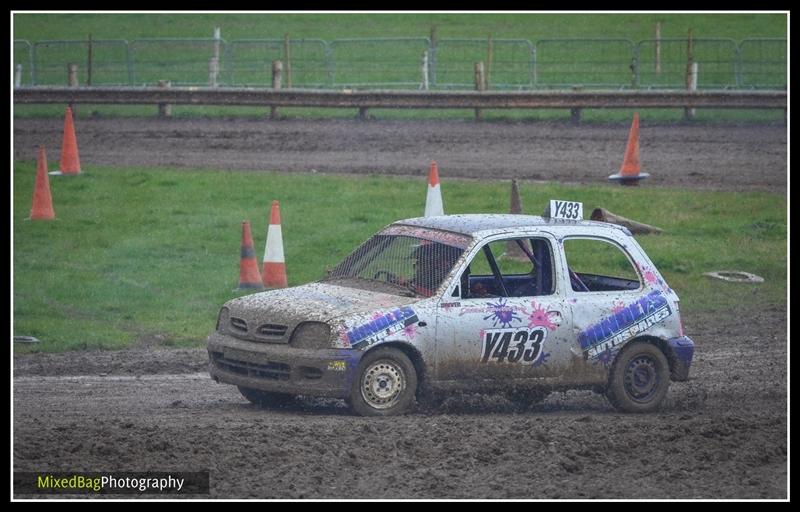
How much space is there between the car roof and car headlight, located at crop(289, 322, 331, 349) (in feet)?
4.84

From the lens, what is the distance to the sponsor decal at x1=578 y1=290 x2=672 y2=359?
33.6 feet

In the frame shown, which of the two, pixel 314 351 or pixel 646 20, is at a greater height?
pixel 646 20

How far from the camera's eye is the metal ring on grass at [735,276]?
1605 cm

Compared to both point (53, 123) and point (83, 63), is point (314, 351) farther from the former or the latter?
point (83, 63)

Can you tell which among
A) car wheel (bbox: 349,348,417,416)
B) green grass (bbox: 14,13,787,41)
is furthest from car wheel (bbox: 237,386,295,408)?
green grass (bbox: 14,13,787,41)

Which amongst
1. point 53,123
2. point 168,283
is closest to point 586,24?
point 53,123

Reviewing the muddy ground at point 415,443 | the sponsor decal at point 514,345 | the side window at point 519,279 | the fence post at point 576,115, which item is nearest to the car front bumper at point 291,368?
the muddy ground at point 415,443

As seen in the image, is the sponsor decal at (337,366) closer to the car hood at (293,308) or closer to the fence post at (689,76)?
the car hood at (293,308)

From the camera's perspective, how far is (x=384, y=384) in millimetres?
9617

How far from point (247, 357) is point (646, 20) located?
3435cm

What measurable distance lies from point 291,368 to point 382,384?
0.65 metres

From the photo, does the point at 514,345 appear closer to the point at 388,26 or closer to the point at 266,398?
the point at 266,398

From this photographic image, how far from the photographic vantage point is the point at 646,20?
42.0 metres

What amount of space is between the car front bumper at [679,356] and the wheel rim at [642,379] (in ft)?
0.50
